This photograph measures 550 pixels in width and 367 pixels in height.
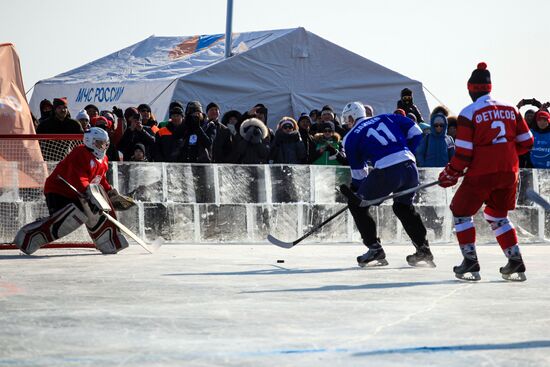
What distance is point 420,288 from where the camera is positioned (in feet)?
25.9

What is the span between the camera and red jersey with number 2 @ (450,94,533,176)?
8508 millimetres

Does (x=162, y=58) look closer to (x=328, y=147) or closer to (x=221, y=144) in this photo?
(x=221, y=144)

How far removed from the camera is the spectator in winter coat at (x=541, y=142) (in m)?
14.1

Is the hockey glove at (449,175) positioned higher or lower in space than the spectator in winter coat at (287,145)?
lower

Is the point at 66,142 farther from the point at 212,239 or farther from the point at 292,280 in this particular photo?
the point at 292,280

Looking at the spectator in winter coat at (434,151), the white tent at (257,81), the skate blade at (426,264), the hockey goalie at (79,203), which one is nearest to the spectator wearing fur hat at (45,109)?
the hockey goalie at (79,203)

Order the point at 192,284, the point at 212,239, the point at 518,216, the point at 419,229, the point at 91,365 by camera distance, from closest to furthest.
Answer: the point at 91,365 < the point at 192,284 < the point at 419,229 < the point at 212,239 < the point at 518,216

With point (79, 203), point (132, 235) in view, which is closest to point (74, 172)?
point (79, 203)

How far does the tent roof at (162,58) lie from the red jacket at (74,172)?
7.05 metres

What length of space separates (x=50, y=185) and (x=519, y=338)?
653cm

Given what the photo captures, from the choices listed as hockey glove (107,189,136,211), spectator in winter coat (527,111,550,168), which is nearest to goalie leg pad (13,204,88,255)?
hockey glove (107,189,136,211)

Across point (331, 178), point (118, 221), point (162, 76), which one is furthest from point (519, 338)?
point (162, 76)

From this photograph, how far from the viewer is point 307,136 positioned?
14508 mm

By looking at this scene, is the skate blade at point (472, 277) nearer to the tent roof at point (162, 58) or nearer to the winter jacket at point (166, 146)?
the winter jacket at point (166, 146)
